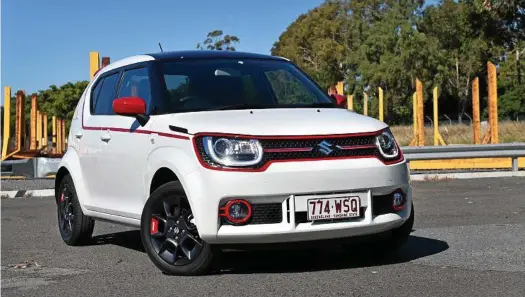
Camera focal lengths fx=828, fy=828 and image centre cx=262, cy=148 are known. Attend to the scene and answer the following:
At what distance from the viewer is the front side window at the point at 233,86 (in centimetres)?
628

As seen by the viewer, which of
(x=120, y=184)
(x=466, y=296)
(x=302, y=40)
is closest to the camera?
(x=466, y=296)

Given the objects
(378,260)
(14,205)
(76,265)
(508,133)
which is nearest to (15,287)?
(76,265)

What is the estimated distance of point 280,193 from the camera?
5320 mm

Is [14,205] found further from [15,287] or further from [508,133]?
[508,133]

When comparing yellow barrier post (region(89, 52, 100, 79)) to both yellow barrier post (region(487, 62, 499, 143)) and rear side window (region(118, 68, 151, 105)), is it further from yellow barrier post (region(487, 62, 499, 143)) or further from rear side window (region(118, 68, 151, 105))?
yellow barrier post (region(487, 62, 499, 143))

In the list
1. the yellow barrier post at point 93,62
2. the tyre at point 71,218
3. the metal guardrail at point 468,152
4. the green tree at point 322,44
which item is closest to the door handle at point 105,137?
the tyre at point 71,218

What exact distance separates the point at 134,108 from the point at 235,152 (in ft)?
4.00

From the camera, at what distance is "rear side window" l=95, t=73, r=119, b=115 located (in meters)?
7.37

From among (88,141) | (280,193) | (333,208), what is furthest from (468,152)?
(280,193)

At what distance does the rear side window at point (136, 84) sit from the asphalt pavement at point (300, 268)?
1.34 m

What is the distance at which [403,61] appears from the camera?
59.6 m

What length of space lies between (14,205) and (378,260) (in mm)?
8339

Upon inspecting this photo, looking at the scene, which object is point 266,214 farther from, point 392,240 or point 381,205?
point 392,240

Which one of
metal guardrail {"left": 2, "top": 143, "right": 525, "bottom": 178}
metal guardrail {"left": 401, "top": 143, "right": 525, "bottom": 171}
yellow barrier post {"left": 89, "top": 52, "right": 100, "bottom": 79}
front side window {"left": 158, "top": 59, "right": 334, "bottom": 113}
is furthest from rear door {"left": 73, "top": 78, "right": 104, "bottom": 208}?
metal guardrail {"left": 401, "top": 143, "right": 525, "bottom": 171}
